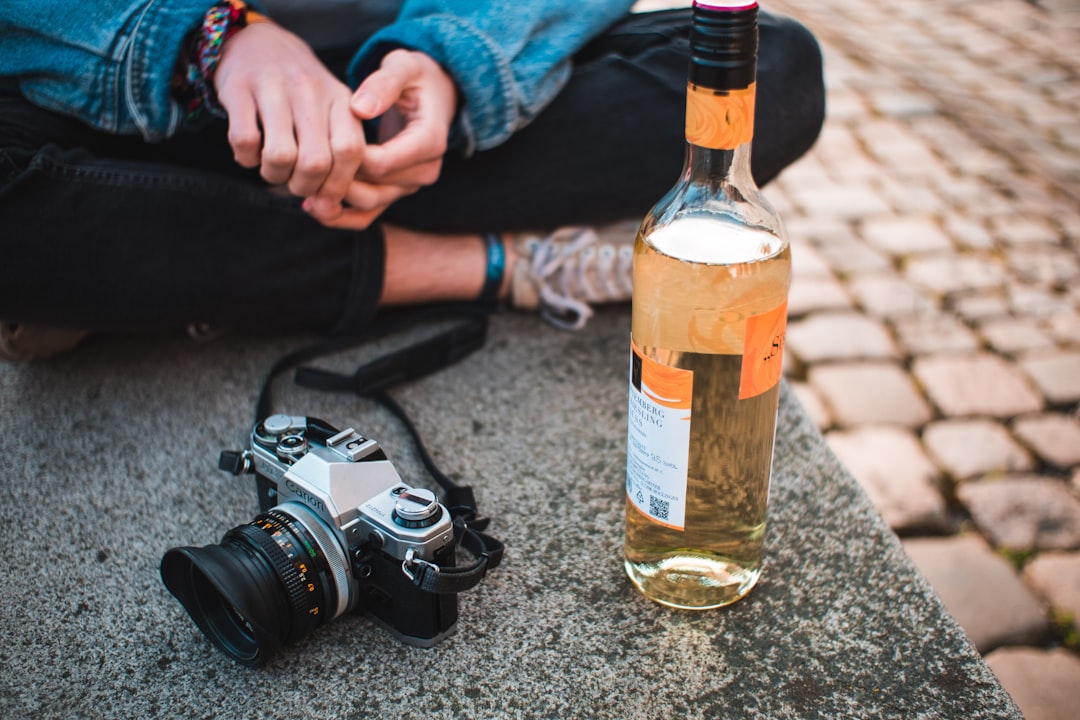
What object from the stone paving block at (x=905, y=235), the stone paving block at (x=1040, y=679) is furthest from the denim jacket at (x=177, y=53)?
the stone paving block at (x=905, y=235)

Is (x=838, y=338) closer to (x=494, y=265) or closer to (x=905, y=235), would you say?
(x=905, y=235)

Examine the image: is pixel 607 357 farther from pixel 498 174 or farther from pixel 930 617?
pixel 930 617

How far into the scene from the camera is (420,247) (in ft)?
6.07

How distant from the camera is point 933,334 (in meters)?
2.44

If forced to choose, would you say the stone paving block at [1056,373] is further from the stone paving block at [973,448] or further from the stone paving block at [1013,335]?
the stone paving block at [973,448]

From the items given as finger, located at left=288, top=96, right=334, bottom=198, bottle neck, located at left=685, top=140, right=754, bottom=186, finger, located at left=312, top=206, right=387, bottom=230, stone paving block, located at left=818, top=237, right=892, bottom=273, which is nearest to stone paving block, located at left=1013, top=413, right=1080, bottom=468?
stone paving block, located at left=818, top=237, right=892, bottom=273

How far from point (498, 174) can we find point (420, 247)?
8.1 inches

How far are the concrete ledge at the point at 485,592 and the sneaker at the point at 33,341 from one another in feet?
0.15

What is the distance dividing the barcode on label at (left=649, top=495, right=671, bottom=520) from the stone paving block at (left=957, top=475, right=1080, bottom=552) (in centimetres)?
106

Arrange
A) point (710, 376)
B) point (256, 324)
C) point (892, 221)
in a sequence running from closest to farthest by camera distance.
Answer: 1. point (710, 376)
2. point (256, 324)
3. point (892, 221)

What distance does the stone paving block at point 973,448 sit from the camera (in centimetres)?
206

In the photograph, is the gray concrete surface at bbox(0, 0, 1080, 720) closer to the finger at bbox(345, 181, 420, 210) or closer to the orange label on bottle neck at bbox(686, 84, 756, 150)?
the finger at bbox(345, 181, 420, 210)

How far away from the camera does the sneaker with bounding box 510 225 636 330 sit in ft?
6.19

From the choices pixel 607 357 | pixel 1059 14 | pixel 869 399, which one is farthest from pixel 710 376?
pixel 1059 14
